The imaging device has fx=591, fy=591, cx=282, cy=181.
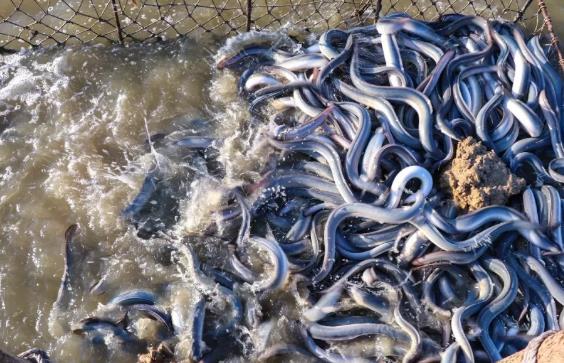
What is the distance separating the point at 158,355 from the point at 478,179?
11.2 feet

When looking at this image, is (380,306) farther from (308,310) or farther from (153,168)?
(153,168)

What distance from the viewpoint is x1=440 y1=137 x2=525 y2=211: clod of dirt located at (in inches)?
225

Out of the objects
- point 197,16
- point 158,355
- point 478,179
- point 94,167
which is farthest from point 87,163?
point 478,179

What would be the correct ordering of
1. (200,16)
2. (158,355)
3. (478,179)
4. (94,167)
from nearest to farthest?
1. (158,355)
2. (478,179)
3. (94,167)
4. (200,16)

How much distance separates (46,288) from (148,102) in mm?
2486

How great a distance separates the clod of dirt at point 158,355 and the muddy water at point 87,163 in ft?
1.03

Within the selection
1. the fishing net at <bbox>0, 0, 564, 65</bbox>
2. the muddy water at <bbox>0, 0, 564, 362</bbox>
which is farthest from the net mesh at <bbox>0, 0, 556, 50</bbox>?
the muddy water at <bbox>0, 0, 564, 362</bbox>

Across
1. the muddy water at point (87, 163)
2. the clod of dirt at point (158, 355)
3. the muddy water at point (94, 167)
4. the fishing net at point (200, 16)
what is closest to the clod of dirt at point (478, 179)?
the muddy water at point (94, 167)

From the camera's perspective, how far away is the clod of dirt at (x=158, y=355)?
533cm

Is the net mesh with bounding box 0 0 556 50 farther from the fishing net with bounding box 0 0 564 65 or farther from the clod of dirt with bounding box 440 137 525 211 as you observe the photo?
the clod of dirt with bounding box 440 137 525 211

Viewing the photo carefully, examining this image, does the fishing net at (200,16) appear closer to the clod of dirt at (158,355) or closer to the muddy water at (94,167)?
the muddy water at (94,167)

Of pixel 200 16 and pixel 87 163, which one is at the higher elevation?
pixel 200 16

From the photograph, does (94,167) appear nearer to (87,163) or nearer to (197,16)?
(87,163)

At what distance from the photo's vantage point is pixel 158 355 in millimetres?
5352
